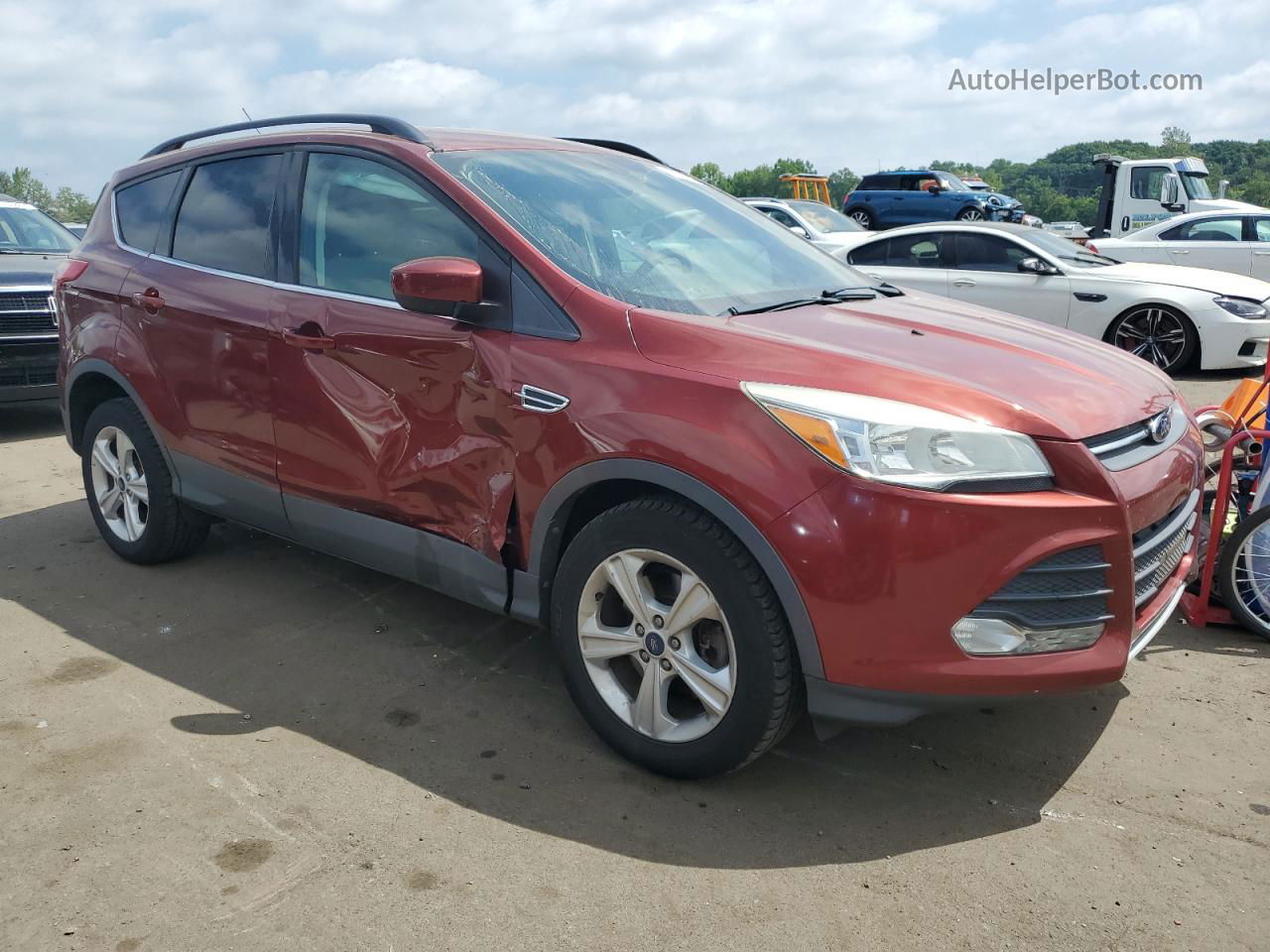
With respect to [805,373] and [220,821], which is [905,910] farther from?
[220,821]

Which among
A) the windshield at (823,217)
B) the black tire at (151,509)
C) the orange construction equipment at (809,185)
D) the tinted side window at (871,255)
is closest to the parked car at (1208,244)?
the tinted side window at (871,255)

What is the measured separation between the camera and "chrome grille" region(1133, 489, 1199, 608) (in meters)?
2.81

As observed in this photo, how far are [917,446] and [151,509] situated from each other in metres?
3.54

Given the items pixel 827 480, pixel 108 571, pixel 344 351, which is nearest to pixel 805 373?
pixel 827 480

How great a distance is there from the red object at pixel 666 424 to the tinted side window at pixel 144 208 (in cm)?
29

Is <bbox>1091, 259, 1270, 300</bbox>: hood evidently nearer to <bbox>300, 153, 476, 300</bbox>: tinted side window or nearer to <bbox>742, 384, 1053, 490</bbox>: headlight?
<bbox>300, 153, 476, 300</bbox>: tinted side window

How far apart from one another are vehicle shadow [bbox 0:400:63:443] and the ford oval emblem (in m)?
7.27

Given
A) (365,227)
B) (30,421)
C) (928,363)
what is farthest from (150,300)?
(30,421)

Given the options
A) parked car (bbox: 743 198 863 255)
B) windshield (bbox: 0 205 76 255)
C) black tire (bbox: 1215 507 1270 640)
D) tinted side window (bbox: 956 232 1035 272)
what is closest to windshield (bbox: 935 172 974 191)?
parked car (bbox: 743 198 863 255)

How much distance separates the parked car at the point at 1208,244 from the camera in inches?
532

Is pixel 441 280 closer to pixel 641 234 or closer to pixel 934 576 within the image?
pixel 641 234

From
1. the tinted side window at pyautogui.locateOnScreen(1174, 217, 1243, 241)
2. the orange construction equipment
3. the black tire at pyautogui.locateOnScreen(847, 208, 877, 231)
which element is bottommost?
the tinted side window at pyautogui.locateOnScreen(1174, 217, 1243, 241)

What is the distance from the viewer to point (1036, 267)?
988 centimetres

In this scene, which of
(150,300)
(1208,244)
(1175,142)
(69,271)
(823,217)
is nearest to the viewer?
(150,300)
